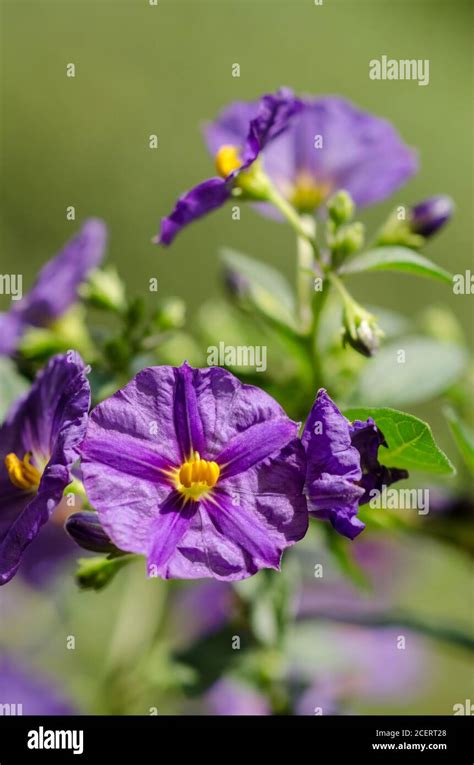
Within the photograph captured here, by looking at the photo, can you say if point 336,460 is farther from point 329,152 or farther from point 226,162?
point 329,152

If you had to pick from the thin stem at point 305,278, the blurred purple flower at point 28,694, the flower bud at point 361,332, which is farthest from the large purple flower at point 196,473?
the blurred purple flower at point 28,694

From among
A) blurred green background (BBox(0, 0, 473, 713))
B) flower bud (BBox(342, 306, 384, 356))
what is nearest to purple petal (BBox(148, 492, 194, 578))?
flower bud (BBox(342, 306, 384, 356))

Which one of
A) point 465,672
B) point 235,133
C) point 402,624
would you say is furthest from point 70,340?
point 465,672

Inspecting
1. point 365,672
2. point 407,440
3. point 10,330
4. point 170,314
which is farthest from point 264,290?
point 365,672

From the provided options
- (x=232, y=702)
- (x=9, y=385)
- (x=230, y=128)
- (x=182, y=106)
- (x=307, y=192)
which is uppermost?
(x=182, y=106)

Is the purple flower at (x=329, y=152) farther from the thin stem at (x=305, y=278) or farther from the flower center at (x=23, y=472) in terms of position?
the flower center at (x=23, y=472)
